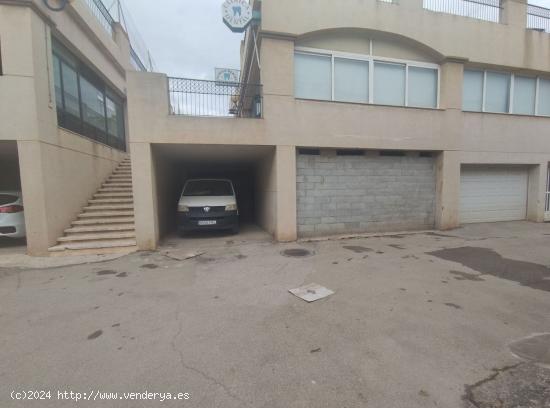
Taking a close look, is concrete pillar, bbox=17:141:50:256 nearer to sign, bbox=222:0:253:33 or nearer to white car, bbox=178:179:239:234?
white car, bbox=178:179:239:234

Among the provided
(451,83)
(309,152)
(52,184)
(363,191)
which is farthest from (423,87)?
(52,184)

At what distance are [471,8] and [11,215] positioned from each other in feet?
Answer: 49.5

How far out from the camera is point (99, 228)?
21.6ft

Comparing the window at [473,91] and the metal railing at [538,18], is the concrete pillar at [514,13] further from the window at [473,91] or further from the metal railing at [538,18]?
the window at [473,91]

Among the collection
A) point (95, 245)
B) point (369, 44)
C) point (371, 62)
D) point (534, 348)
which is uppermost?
point (369, 44)

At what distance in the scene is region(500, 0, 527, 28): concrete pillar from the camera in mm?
8352

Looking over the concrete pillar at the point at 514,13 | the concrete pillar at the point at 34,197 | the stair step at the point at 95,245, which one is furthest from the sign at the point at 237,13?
the concrete pillar at the point at 514,13

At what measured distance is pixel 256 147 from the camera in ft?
22.7

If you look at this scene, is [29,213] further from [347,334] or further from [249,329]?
[347,334]

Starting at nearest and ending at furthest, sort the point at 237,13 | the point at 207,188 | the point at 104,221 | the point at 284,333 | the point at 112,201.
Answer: the point at 284,333, the point at 237,13, the point at 104,221, the point at 112,201, the point at 207,188

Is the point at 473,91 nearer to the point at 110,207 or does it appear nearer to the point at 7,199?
the point at 110,207

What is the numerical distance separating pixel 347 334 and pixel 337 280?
5.09ft

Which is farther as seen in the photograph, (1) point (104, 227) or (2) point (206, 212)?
(2) point (206, 212)

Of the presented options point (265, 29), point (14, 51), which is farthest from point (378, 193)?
point (14, 51)
